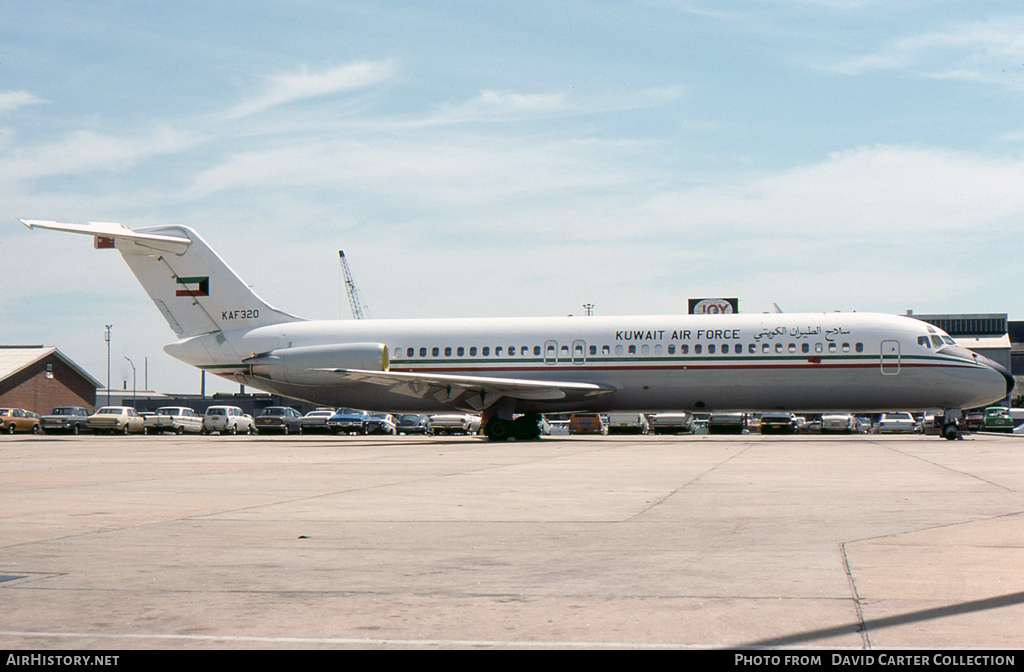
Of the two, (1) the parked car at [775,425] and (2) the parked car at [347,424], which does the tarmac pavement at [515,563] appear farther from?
(2) the parked car at [347,424]

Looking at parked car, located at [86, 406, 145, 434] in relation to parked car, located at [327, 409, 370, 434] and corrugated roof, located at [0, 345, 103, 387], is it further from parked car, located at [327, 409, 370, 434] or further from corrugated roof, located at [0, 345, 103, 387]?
corrugated roof, located at [0, 345, 103, 387]

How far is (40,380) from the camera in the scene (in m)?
67.5

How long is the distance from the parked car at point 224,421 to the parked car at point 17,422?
884cm

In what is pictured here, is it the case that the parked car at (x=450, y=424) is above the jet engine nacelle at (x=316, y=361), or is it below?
below

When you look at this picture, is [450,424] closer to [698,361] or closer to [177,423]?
[177,423]

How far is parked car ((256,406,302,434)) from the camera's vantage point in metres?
46.1

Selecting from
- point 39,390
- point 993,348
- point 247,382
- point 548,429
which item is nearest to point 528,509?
point 247,382

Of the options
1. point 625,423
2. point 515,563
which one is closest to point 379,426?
point 625,423

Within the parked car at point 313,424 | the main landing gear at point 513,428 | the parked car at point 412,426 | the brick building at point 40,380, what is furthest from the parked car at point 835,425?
the brick building at point 40,380

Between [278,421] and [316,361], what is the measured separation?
580 inches

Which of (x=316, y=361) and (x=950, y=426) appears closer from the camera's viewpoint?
(x=950, y=426)

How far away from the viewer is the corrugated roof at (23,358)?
213ft
